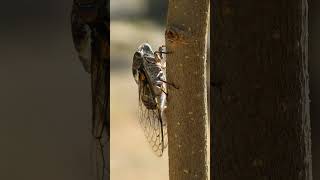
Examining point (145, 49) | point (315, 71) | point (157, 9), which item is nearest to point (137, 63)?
point (145, 49)

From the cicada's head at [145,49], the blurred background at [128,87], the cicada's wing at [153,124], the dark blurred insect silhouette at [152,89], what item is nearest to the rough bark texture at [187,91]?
the dark blurred insect silhouette at [152,89]

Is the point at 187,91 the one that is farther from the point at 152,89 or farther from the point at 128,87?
the point at 128,87

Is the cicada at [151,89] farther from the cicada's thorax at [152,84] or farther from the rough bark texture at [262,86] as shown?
the rough bark texture at [262,86]

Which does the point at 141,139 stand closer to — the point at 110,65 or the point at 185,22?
the point at 110,65

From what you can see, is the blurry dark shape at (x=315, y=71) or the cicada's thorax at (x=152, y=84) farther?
the cicada's thorax at (x=152, y=84)

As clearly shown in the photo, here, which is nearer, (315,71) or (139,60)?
(315,71)

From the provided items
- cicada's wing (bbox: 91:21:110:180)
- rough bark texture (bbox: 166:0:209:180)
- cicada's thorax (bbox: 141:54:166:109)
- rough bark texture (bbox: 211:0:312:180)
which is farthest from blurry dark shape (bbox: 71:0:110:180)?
rough bark texture (bbox: 211:0:312:180)

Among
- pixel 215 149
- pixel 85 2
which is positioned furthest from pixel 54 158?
pixel 215 149
